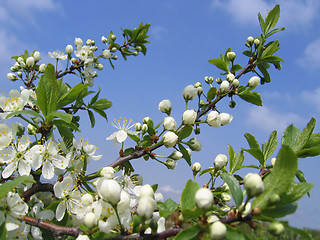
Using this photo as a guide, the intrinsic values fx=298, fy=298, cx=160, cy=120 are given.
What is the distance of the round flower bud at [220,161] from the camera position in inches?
67.5

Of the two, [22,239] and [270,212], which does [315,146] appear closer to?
[270,212]

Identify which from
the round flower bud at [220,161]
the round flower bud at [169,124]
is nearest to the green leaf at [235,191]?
the round flower bud at [220,161]

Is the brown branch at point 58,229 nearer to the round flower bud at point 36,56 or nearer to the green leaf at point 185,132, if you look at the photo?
the green leaf at point 185,132

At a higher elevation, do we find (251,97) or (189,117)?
(251,97)

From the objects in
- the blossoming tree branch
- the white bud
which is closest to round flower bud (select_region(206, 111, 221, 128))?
the blossoming tree branch

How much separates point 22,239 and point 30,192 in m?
0.28

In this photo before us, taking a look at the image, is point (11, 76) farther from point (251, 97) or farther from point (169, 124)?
point (251, 97)

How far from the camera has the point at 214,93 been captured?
2131 millimetres

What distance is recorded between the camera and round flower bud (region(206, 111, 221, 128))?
190cm

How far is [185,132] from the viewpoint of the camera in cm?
183

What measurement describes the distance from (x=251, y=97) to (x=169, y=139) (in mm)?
765

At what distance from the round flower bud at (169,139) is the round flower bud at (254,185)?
0.72 m

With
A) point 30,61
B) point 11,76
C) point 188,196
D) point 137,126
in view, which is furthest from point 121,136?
point 11,76

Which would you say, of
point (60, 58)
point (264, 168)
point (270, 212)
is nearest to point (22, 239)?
point (270, 212)
